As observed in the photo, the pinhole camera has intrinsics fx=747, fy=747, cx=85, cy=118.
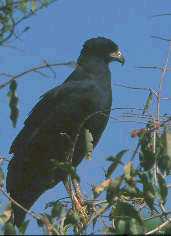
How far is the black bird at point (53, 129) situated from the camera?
Result: 19.9ft

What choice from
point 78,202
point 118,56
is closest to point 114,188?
point 78,202

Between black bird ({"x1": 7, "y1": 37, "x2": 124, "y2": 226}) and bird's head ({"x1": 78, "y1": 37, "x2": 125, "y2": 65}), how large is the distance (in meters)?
0.50

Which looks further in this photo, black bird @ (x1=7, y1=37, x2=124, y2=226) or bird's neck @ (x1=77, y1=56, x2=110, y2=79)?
bird's neck @ (x1=77, y1=56, x2=110, y2=79)

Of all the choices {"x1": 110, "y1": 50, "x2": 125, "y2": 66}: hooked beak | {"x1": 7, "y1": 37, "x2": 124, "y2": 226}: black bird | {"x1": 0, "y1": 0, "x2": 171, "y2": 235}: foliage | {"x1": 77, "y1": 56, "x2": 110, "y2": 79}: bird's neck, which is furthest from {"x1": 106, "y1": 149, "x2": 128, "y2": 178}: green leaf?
{"x1": 110, "y1": 50, "x2": 125, "y2": 66}: hooked beak

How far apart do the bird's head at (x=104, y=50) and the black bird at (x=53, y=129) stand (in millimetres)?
499

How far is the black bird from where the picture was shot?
6062 mm

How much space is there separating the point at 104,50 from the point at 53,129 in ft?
4.13

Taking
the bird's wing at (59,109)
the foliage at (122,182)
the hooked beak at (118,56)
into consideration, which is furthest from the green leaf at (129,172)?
the hooked beak at (118,56)

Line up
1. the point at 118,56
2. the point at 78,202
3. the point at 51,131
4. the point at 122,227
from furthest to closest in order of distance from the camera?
the point at 118,56, the point at 51,131, the point at 78,202, the point at 122,227

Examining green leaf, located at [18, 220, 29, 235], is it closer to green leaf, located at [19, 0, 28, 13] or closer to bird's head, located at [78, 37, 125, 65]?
green leaf, located at [19, 0, 28, 13]

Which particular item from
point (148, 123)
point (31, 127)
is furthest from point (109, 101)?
point (148, 123)

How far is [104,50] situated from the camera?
7207mm

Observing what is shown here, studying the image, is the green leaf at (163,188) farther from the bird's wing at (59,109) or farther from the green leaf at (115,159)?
the bird's wing at (59,109)

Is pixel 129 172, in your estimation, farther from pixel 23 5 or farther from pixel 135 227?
pixel 23 5
